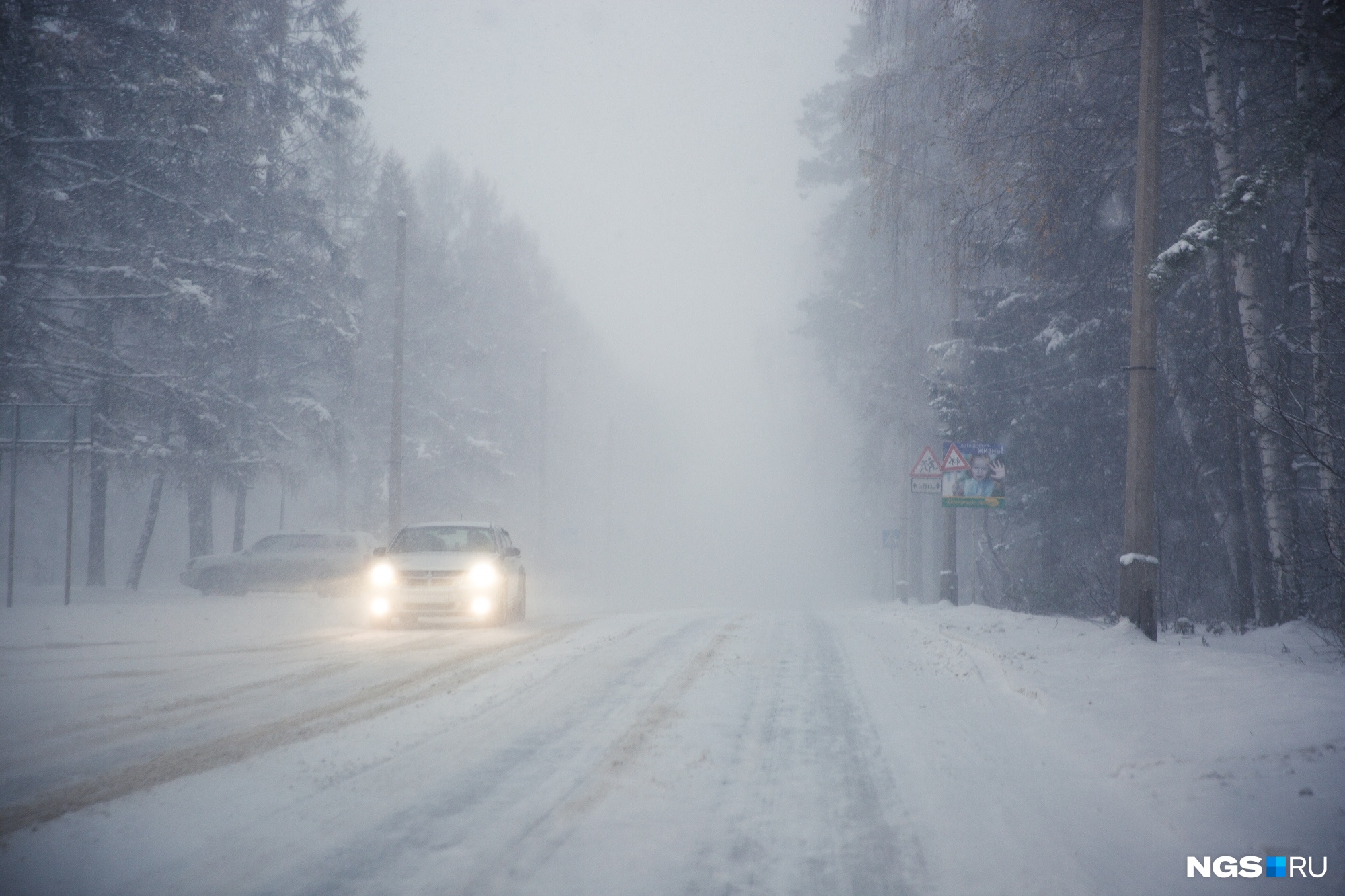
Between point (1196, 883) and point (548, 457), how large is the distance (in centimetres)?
4610

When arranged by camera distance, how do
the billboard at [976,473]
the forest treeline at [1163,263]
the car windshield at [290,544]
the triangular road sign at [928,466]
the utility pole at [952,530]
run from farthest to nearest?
the utility pole at [952,530], the car windshield at [290,544], the triangular road sign at [928,466], the billboard at [976,473], the forest treeline at [1163,263]

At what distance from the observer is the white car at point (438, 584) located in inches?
530

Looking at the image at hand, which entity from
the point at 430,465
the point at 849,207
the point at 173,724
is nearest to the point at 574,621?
the point at 173,724

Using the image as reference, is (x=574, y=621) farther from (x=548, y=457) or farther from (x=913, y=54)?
(x=548, y=457)

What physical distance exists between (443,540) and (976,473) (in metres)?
12.2

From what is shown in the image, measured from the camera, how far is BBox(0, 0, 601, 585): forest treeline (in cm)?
1595

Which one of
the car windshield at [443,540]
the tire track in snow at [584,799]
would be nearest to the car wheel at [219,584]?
the car windshield at [443,540]

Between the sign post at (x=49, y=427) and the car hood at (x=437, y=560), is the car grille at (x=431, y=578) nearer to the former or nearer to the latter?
the car hood at (x=437, y=560)

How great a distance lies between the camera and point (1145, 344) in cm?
996

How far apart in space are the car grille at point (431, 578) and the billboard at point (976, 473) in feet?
39.2

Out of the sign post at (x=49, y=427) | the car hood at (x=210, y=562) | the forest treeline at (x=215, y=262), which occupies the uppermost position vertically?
the forest treeline at (x=215, y=262)

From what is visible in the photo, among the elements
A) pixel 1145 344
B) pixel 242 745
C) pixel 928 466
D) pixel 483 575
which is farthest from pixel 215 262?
pixel 1145 344

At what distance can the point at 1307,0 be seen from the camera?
10227mm

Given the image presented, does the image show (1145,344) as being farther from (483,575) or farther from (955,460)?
(483,575)
